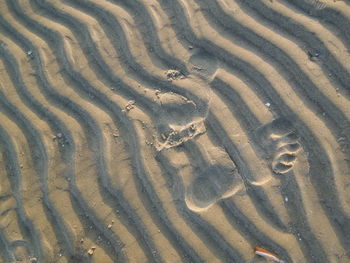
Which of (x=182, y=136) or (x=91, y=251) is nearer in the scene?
(x=91, y=251)

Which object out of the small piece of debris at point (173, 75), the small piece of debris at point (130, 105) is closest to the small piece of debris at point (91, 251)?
the small piece of debris at point (130, 105)

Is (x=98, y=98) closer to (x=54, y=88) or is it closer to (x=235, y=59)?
(x=54, y=88)

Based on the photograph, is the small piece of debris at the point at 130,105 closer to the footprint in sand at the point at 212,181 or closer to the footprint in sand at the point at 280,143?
the footprint in sand at the point at 212,181

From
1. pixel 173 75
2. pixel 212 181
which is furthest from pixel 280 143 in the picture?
pixel 173 75

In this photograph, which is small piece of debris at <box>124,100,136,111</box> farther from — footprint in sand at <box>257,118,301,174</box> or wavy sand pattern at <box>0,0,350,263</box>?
footprint in sand at <box>257,118,301,174</box>

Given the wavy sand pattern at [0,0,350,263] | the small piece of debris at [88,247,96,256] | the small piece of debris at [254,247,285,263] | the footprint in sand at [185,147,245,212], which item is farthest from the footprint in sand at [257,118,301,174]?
the small piece of debris at [88,247,96,256]

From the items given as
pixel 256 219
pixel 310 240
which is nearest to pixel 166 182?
pixel 256 219

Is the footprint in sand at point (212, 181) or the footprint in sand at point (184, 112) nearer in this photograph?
the footprint in sand at point (212, 181)

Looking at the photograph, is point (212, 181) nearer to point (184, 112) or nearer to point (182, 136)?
point (182, 136)
